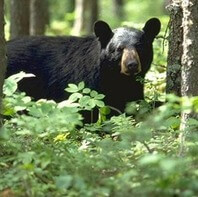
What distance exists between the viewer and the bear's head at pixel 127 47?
8.13 metres

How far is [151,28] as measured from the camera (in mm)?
8734

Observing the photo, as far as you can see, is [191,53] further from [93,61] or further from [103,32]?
[93,61]

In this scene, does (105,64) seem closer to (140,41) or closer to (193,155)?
(140,41)

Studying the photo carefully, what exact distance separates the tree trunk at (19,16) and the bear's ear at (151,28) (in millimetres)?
3559

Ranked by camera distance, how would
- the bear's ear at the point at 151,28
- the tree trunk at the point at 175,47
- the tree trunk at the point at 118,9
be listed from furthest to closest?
1. the tree trunk at the point at 118,9
2. the bear's ear at the point at 151,28
3. the tree trunk at the point at 175,47

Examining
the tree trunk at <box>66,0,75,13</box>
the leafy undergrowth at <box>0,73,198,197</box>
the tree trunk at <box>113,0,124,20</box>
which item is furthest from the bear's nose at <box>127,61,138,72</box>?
the tree trunk at <box>113,0,124,20</box>

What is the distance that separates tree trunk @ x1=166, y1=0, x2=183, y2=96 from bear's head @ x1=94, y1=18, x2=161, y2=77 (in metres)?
0.61

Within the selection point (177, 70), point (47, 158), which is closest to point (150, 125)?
point (47, 158)

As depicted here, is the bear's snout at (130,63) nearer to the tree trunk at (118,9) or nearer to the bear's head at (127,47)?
the bear's head at (127,47)

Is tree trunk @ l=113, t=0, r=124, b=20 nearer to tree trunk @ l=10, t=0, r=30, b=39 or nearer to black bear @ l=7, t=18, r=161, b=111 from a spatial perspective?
tree trunk @ l=10, t=0, r=30, b=39

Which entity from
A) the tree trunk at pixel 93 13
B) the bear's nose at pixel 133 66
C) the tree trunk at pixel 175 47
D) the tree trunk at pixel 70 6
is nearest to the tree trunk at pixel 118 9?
the tree trunk at pixel 70 6

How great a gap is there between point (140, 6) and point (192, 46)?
23.2 metres

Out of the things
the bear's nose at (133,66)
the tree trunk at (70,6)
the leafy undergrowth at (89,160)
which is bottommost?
the leafy undergrowth at (89,160)

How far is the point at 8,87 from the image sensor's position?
5871mm
